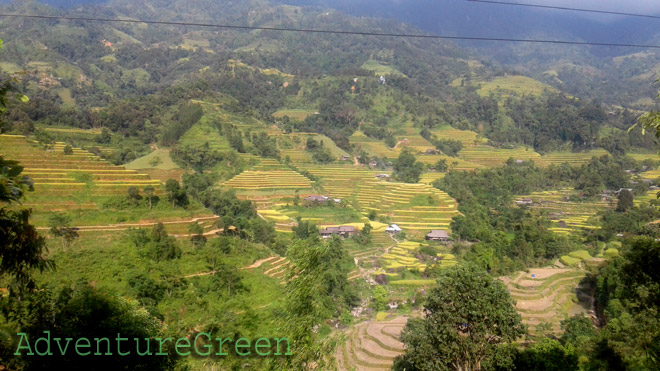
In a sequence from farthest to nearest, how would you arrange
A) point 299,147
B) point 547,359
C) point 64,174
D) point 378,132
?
point 378,132 < point 299,147 < point 64,174 < point 547,359

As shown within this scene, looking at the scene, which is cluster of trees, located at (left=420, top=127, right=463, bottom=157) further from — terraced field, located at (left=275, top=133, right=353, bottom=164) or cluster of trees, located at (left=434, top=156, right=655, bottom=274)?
terraced field, located at (left=275, top=133, right=353, bottom=164)

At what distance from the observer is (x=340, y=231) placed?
2319 cm

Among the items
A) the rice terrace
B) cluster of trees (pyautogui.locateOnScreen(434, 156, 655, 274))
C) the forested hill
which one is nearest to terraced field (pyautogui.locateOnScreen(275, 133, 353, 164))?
the rice terrace

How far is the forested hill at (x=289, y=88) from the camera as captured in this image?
41.9 m

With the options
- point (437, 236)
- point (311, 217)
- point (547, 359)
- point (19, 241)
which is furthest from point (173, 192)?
point (437, 236)

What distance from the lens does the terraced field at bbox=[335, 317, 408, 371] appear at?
44.5ft

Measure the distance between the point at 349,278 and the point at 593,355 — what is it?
1047 cm

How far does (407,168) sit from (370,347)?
2496 centimetres

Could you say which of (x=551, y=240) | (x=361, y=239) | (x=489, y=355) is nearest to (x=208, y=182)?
(x=361, y=239)

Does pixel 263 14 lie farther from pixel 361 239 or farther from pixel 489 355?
pixel 489 355

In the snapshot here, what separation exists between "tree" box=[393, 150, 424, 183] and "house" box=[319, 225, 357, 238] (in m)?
12.2

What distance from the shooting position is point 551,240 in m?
23.8

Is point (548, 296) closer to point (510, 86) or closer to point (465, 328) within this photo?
point (465, 328)

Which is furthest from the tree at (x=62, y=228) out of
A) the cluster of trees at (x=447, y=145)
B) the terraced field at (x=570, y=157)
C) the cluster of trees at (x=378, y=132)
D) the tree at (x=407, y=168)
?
the terraced field at (x=570, y=157)
